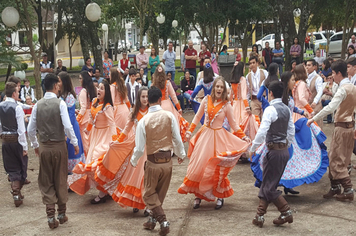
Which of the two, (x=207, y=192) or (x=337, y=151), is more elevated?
(x=337, y=151)

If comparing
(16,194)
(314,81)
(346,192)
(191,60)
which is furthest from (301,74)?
(191,60)

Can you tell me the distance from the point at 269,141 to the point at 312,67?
4.15 metres

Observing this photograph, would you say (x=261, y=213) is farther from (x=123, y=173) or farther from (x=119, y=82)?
(x=119, y=82)

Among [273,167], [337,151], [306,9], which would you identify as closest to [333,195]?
[337,151]

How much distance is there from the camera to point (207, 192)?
7.13m

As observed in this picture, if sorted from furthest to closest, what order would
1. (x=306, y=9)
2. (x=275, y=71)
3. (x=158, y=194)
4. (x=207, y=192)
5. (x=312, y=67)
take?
(x=306, y=9) → (x=312, y=67) → (x=275, y=71) → (x=207, y=192) → (x=158, y=194)

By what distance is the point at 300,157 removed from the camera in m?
7.46

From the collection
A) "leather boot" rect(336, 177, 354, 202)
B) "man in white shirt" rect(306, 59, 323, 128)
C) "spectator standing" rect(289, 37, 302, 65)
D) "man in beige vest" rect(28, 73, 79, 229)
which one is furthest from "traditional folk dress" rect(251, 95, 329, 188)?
"spectator standing" rect(289, 37, 302, 65)

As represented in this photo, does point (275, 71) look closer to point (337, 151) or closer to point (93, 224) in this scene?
point (337, 151)

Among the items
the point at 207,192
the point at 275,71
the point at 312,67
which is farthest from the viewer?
the point at 312,67

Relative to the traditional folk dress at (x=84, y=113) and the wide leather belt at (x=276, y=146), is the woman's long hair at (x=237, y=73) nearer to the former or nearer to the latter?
the traditional folk dress at (x=84, y=113)

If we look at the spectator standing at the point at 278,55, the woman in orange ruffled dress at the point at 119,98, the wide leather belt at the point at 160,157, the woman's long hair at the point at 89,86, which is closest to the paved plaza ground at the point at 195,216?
the wide leather belt at the point at 160,157

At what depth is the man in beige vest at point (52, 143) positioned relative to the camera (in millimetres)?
6555

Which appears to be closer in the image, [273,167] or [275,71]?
[273,167]
